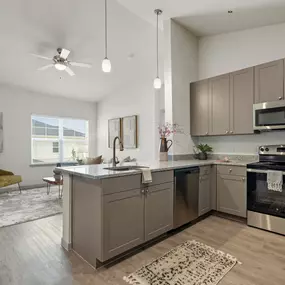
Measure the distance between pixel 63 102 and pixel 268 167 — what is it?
5.97 m

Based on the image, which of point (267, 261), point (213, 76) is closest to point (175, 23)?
point (213, 76)

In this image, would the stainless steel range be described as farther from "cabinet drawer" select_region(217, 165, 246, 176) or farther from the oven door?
"cabinet drawer" select_region(217, 165, 246, 176)

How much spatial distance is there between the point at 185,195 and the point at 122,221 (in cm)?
111

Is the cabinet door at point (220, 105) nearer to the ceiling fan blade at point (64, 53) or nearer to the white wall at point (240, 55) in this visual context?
the white wall at point (240, 55)

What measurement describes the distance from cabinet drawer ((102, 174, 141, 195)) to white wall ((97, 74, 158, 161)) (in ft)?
10.8

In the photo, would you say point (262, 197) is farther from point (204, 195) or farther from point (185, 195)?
point (185, 195)

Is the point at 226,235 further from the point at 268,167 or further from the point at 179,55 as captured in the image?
the point at 179,55

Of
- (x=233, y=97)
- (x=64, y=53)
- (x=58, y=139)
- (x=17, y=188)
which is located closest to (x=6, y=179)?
(x=17, y=188)

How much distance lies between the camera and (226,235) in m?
2.74

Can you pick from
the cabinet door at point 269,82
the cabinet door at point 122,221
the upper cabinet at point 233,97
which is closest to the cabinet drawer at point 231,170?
the upper cabinet at point 233,97

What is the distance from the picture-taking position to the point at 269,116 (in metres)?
3.03

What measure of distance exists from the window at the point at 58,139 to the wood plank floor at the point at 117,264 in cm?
360

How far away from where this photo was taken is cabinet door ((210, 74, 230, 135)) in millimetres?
3557

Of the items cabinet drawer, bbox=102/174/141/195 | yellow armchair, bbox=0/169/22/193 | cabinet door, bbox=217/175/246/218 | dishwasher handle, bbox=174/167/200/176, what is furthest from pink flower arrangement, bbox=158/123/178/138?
yellow armchair, bbox=0/169/22/193
